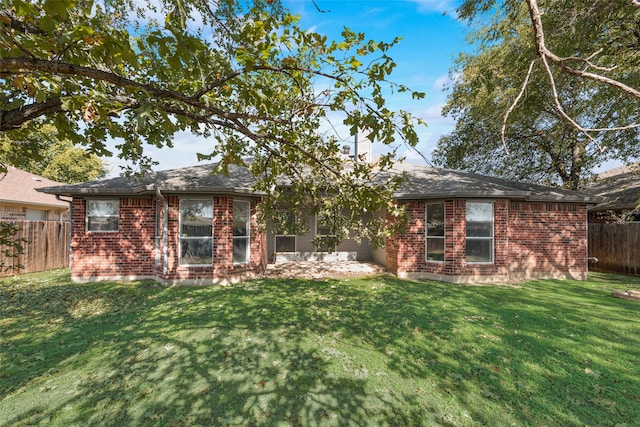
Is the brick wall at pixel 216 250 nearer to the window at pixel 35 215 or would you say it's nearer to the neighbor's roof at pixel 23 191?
the neighbor's roof at pixel 23 191

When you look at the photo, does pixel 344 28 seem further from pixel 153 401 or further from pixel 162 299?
pixel 162 299

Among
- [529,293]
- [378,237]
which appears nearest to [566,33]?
[529,293]

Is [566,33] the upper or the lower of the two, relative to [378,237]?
upper

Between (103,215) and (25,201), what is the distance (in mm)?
8145

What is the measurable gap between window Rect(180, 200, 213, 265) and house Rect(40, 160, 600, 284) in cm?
3

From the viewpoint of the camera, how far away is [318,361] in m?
3.98

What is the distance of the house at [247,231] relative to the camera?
28.3ft

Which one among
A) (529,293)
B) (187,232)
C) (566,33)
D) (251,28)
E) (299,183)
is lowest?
(529,293)

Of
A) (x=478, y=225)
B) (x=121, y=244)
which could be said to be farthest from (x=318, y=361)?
(x=121, y=244)

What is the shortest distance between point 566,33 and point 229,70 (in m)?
8.98

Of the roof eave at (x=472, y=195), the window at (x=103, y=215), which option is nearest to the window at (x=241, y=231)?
the window at (x=103, y=215)

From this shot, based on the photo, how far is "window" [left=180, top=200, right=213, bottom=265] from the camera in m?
8.62

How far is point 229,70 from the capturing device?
4.02 metres

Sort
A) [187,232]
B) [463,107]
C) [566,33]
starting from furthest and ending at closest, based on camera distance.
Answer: [463,107]
[187,232]
[566,33]
